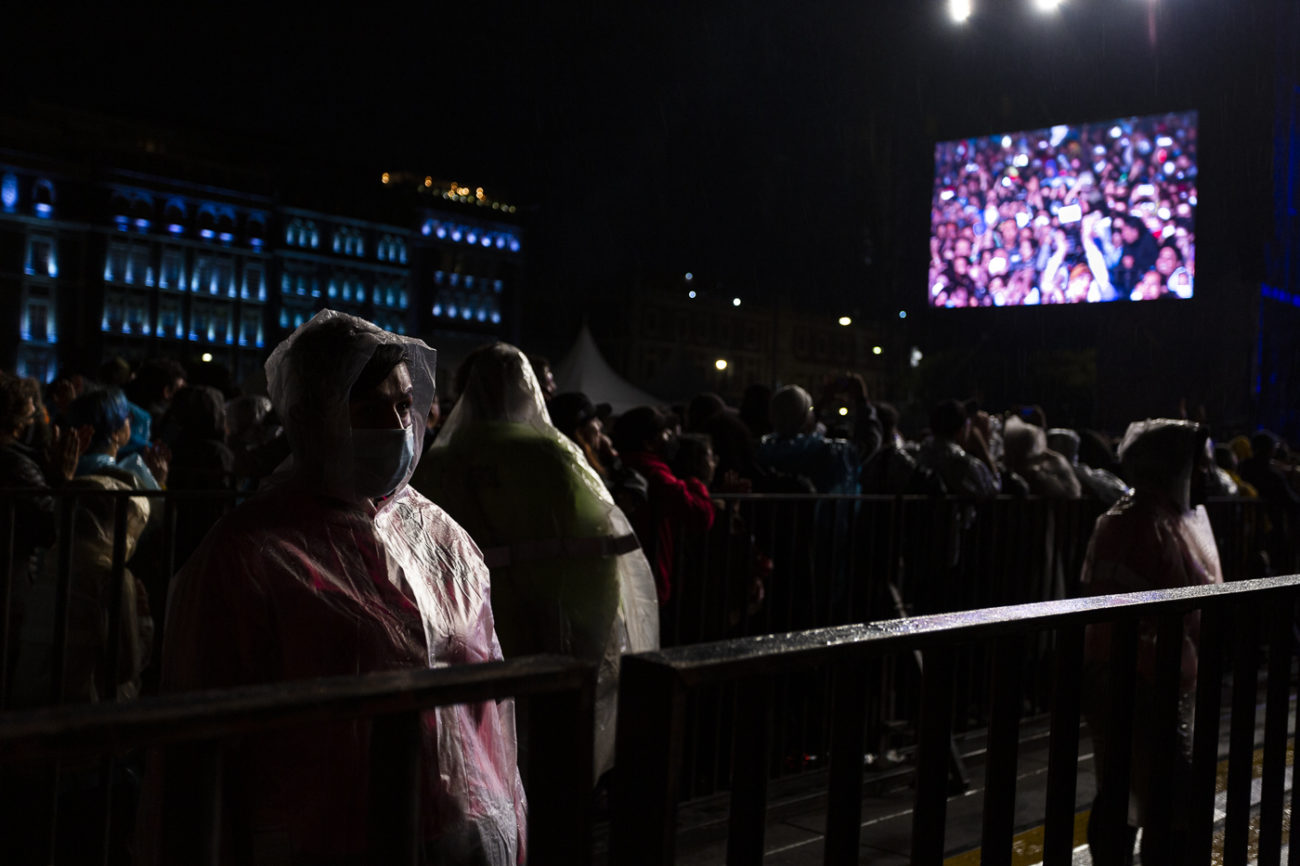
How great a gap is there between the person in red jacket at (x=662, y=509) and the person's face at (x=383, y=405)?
2.85 metres

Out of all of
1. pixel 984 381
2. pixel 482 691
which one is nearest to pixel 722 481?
pixel 482 691

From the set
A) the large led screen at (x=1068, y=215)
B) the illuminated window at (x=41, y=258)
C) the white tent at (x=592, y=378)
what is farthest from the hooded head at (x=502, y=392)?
the illuminated window at (x=41, y=258)

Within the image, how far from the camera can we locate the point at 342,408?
2271 millimetres

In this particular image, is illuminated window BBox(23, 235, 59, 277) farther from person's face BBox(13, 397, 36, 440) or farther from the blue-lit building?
person's face BBox(13, 397, 36, 440)

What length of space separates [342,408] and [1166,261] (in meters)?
29.5

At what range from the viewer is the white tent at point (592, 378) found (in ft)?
76.4

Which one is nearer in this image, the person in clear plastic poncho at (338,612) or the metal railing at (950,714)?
the metal railing at (950,714)

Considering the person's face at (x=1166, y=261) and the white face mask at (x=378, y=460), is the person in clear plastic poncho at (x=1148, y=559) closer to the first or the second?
the white face mask at (x=378, y=460)

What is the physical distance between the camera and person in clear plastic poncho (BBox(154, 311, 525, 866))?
78.7 inches

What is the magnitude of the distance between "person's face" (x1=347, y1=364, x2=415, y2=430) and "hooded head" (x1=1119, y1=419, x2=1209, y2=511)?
11.3 ft

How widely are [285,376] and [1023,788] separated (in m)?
4.87

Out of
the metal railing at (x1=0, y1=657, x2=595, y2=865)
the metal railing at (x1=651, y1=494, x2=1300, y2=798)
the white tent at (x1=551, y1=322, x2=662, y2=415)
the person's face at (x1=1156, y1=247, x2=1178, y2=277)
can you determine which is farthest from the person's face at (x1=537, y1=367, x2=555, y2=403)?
the person's face at (x1=1156, y1=247, x2=1178, y2=277)

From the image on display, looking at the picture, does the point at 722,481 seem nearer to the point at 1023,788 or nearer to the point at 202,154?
the point at 1023,788

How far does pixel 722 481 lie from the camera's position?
6.54 metres
